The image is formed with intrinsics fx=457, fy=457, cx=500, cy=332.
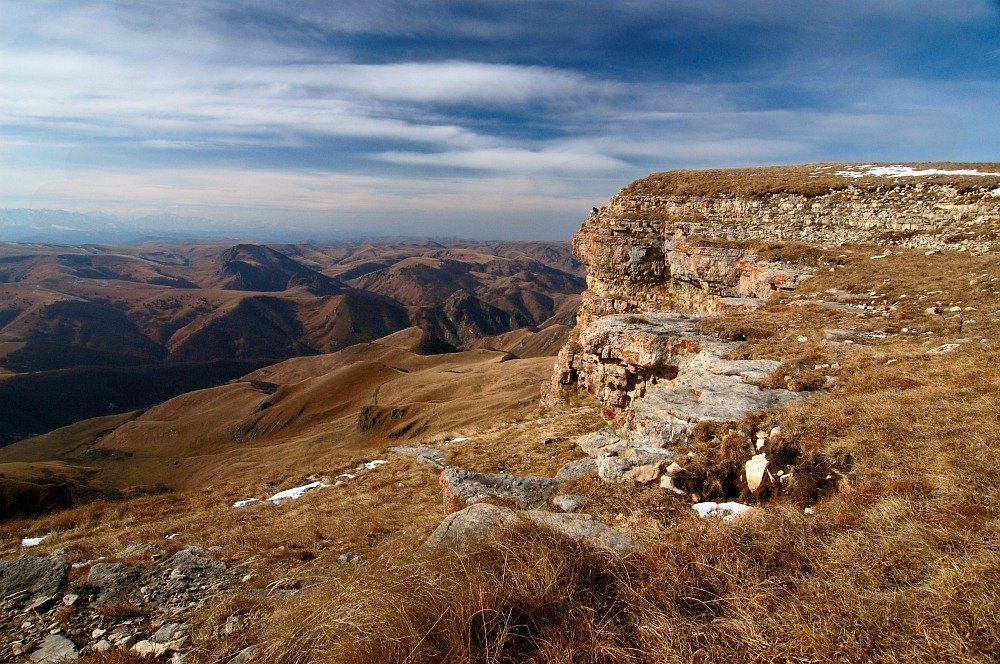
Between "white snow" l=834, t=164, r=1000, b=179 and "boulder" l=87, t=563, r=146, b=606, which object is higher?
"white snow" l=834, t=164, r=1000, b=179

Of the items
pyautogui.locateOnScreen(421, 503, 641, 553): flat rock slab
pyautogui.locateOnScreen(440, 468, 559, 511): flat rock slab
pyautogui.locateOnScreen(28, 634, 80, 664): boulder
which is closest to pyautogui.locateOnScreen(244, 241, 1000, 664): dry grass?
pyautogui.locateOnScreen(421, 503, 641, 553): flat rock slab

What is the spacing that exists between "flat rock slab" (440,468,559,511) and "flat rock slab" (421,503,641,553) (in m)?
2.11

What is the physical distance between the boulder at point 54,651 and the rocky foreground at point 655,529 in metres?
0.03

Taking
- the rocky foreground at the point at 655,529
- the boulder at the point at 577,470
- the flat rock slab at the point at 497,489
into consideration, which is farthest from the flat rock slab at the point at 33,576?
the boulder at the point at 577,470

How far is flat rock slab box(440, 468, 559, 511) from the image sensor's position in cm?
808

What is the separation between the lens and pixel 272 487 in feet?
52.4

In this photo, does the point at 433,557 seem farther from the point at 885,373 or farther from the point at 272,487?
the point at 272,487

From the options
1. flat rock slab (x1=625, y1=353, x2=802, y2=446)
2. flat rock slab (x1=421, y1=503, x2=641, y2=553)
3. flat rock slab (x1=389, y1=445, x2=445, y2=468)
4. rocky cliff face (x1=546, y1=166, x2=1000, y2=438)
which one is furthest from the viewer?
flat rock slab (x1=389, y1=445, x2=445, y2=468)

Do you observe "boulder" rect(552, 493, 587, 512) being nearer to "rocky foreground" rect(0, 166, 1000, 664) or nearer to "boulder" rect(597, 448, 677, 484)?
"rocky foreground" rect(0, 166, 1000, 664)

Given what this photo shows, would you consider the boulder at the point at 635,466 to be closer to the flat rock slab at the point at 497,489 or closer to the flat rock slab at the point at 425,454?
the flat rock slab at the point at 497,489

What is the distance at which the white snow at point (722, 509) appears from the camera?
575cm

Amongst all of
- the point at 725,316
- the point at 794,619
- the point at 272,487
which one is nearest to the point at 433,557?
the point at 794,619

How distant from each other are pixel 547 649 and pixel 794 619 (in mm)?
1794

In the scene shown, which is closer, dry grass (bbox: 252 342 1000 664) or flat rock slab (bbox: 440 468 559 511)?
dry grass (bbox: 252 342 1000 664)
